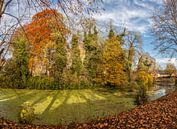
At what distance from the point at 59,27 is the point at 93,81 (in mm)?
30181

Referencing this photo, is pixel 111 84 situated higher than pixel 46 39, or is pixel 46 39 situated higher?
pixel 46 39

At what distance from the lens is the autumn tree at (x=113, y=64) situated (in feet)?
122

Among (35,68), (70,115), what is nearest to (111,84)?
(35,68)

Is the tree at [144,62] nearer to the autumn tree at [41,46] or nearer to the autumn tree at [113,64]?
the autumn tree at [113,64]

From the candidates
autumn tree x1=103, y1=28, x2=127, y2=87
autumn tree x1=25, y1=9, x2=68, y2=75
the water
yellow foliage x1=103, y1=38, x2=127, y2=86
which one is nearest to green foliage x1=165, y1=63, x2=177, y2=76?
the water

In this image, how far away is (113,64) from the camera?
3716 centimetres

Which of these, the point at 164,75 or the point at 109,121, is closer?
the point at 109,121

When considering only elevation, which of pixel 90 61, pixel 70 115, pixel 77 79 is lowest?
pixel 70 115

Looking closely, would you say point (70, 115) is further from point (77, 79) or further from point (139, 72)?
point (139, 72)

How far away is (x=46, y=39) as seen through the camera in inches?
1271

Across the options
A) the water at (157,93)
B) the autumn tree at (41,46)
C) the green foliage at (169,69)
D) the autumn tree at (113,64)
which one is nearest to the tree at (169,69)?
the green foliage at (169,69)

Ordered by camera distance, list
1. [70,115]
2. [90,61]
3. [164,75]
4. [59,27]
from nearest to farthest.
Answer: [59,27] → [70,115] → [90,61] → [164,75]

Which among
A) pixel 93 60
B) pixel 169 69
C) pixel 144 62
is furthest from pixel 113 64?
pixel 169 69

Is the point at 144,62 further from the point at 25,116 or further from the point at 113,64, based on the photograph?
the point at 25,116
